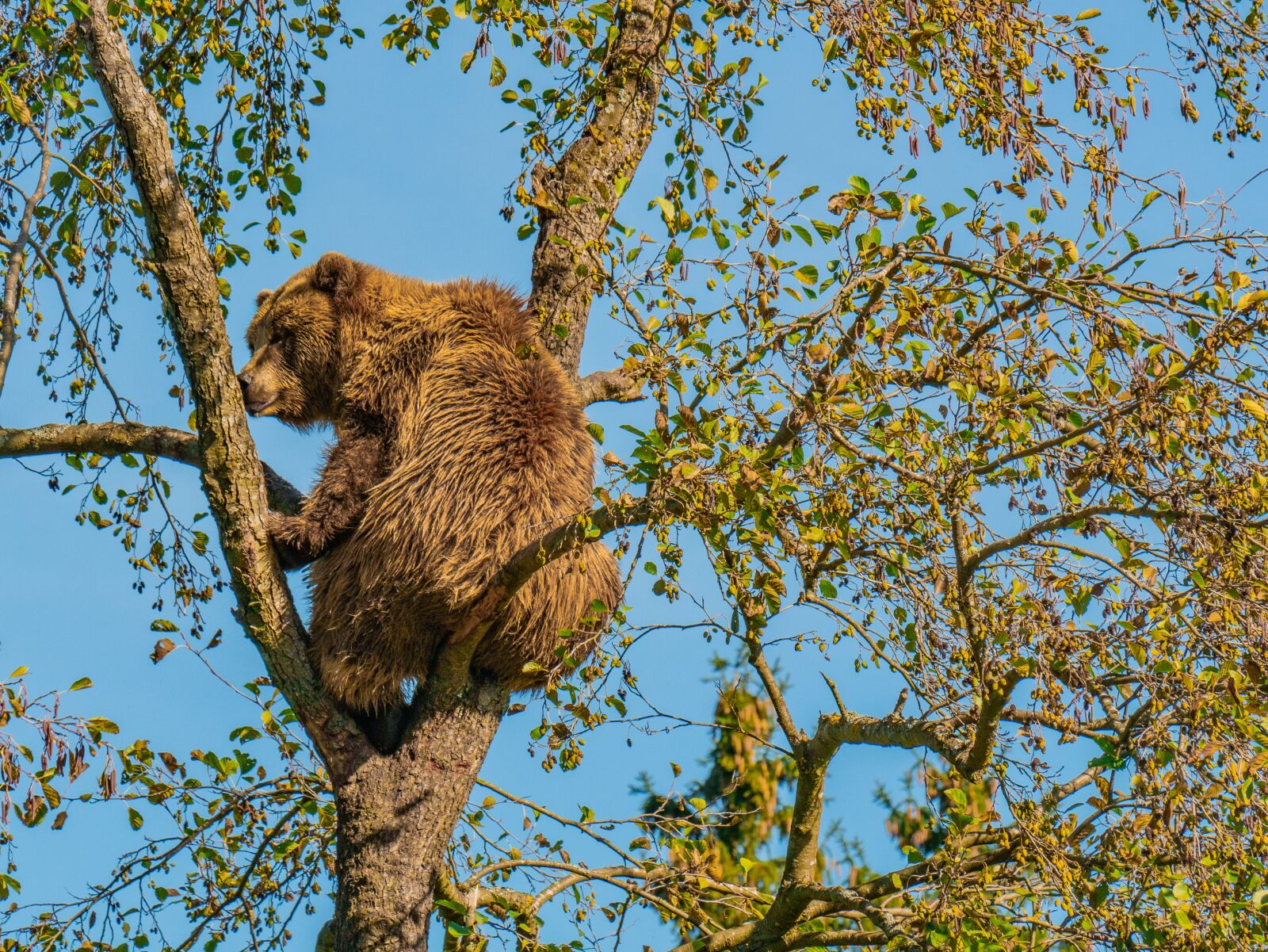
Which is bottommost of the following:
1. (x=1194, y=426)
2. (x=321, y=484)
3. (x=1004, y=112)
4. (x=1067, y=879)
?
(x=1067, y=879)

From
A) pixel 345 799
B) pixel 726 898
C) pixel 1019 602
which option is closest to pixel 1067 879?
pixel 1019 602

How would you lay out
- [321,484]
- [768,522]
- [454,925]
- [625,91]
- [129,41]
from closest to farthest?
[768,522] → [454,925] → [321,484] → [625,91] → [129,41]

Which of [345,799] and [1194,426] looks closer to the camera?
[1194,426]

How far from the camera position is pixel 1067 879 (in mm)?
3934

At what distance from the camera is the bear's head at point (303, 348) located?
6.70m

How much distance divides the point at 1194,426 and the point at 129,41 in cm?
594

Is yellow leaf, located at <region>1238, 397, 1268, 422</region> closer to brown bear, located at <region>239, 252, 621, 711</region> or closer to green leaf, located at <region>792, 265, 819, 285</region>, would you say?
green leaf, located at <region>792, 265, 819, 285</region>

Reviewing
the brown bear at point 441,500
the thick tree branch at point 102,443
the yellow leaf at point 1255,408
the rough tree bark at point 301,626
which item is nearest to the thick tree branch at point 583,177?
the brown bear at point 441,500

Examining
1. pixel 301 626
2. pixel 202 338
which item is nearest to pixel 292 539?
pixel 301 626

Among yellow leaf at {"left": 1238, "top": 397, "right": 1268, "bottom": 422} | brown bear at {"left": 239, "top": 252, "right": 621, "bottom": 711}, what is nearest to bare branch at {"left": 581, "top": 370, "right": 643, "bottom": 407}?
brown bear at {"left": 239, "top": 252, "right": 621, "bottom": 711}

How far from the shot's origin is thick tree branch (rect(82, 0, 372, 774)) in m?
4.99

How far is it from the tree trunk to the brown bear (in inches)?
11.3

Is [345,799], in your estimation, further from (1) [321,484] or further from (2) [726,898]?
(2) [726,898]

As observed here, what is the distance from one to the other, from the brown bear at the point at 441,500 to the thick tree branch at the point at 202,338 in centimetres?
30
